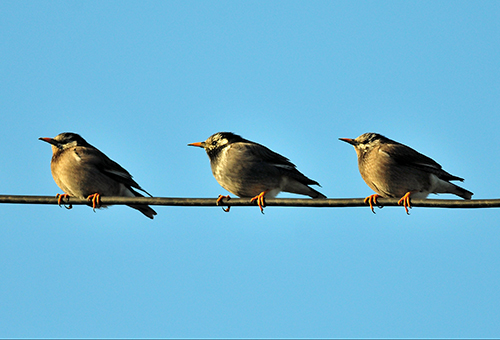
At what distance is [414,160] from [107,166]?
505 cm

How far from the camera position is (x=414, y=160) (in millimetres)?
10125

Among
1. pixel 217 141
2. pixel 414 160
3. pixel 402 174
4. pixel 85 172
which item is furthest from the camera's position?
pixel 217 141

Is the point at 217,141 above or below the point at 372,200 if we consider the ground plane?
above

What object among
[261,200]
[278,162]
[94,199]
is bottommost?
[261,200]

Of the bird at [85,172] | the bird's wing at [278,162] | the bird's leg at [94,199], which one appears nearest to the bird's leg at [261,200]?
the bird's wing at [278,162]

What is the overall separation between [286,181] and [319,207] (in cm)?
312

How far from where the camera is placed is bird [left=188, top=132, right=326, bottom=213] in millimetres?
10156

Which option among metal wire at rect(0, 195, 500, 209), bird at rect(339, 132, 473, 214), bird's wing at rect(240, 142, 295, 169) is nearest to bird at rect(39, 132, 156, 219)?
bird's wing at rect(240, 142, 295, 169)

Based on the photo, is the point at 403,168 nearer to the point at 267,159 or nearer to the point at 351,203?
the point at 267,159

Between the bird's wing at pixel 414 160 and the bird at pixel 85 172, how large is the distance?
160 inches

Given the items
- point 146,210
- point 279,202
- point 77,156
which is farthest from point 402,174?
point 77,156

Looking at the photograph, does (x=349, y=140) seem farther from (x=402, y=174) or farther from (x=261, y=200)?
(x=261, y=200)

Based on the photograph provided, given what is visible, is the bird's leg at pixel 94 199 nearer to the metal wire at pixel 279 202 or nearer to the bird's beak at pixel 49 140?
the bird's beak at pixel 49 140

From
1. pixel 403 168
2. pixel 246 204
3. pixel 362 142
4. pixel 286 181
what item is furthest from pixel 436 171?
pixel 246 204
